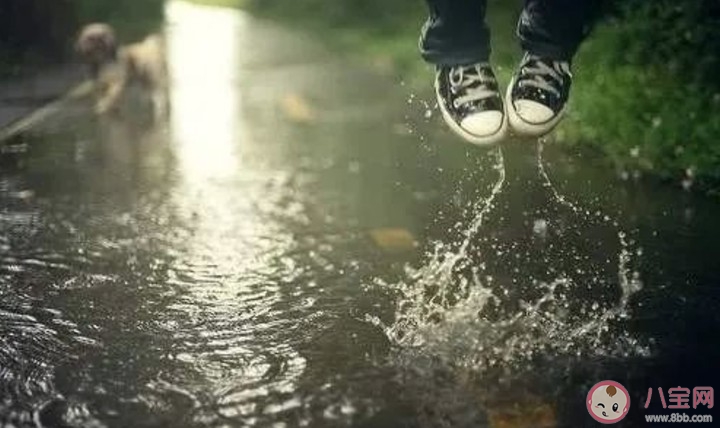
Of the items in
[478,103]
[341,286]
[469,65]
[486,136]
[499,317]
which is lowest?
[499,317]

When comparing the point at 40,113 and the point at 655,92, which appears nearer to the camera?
the point at 655,92

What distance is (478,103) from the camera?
3.11 m

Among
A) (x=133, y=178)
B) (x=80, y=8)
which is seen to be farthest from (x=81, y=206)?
(x=80, y=8)

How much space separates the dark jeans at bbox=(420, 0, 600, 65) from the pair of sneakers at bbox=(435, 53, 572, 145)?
37 mm

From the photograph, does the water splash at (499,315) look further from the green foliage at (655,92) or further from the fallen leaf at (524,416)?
the green foliage at (655,92)

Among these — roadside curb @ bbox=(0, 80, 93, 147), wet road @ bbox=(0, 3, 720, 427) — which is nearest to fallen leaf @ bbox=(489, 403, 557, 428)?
wet road @ bbox=(0, 3, 720, 427)

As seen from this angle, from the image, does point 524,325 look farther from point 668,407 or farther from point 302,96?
point 302,96

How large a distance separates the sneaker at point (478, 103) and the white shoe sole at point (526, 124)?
0.03 meters

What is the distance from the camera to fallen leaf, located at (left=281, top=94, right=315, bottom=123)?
944 centimetres

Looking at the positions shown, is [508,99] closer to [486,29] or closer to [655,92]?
[486,29]

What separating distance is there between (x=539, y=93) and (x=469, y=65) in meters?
0.25

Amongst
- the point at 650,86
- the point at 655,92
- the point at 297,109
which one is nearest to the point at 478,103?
the point at 655,92

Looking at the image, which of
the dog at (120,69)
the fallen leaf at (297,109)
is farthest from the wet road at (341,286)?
the dog at (120,69)

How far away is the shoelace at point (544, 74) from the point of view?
3.04 metres
